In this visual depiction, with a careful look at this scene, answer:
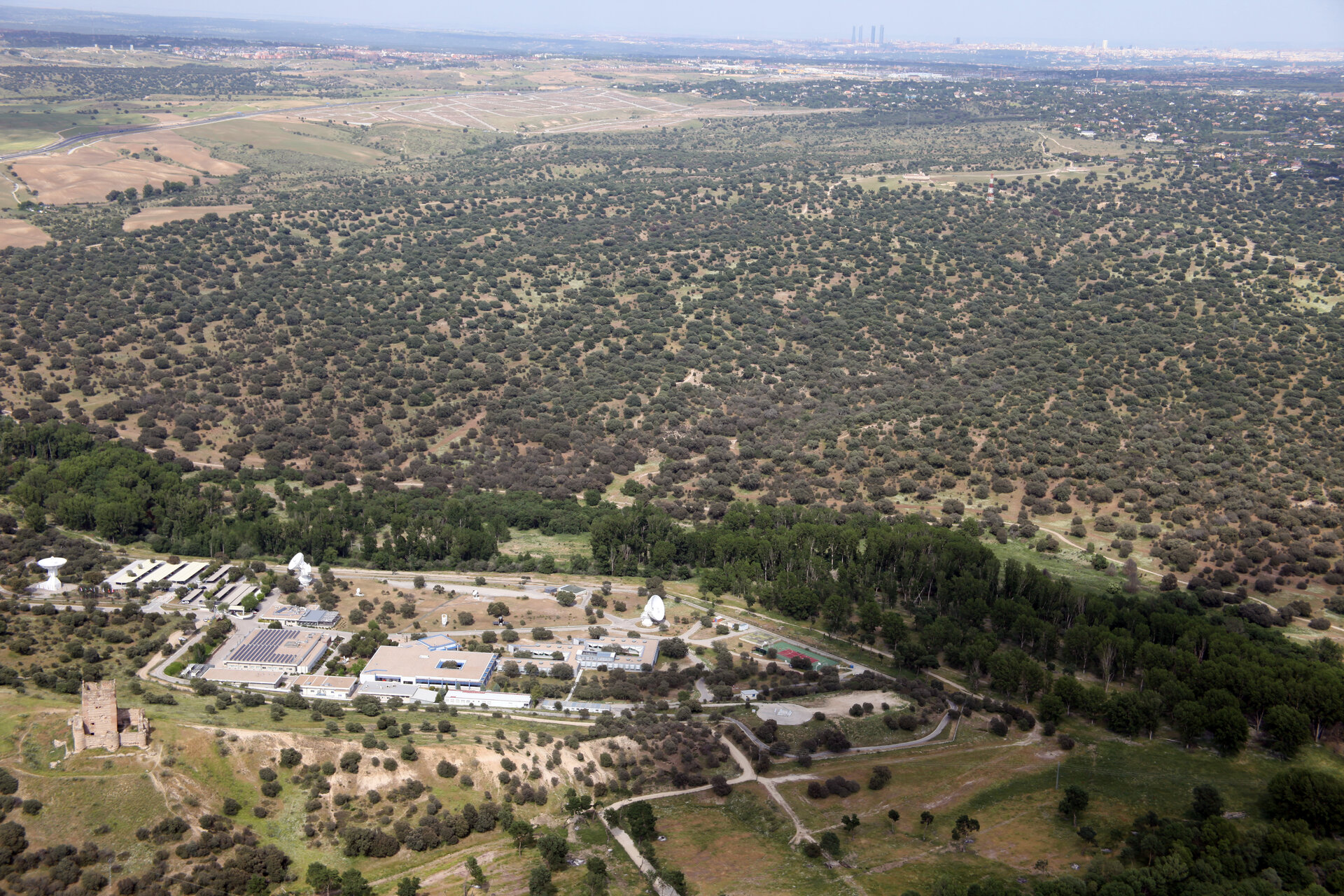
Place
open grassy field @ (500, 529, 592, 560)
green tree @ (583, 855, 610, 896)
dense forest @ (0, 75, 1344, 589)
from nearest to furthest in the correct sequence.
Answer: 1. green tree @ (583, 855, 610, 896)
2. open grassy field @ (500, 529, 592, 560)
3. dense forest @ (0, 75, 1344, 589)

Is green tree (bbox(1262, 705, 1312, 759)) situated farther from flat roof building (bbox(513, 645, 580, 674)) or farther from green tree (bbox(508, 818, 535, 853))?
flat roof building (bbox(513, 645, 580, 674))

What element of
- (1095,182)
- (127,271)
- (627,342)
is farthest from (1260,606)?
(127,271)

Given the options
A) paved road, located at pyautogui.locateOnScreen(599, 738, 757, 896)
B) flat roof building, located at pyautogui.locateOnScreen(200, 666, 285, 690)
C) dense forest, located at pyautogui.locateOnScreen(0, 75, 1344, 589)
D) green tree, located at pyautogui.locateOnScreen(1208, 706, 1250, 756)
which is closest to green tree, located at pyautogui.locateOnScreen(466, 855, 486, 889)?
paved road, located at pyautogui.locateOnScreen(599, 738, 757, 896)

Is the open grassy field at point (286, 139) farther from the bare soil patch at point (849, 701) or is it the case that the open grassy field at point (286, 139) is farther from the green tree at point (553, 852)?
the green tree at point (553, 852)

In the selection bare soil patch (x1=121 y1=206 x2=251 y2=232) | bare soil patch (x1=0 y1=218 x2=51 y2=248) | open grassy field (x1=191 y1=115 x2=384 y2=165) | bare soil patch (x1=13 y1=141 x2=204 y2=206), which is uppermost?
open grassy field (x1=191 y1=115 x2=384 y2=165)

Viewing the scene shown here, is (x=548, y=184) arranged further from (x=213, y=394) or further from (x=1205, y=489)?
(x=1205, y=489)

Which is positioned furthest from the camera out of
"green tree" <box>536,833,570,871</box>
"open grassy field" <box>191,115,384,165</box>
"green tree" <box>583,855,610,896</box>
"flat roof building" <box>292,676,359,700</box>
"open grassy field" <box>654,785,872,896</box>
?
"open grassy field" <box>191,115,384,165</box>
